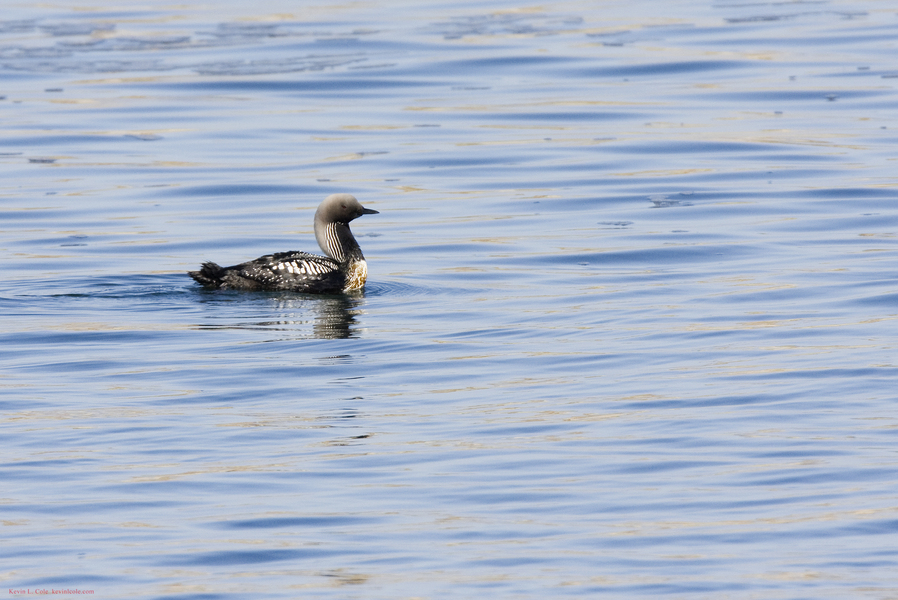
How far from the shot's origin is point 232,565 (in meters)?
6.79

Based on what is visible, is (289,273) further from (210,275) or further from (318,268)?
(210,275)

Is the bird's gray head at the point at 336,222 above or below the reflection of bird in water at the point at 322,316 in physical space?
above

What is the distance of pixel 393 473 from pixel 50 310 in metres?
5.51

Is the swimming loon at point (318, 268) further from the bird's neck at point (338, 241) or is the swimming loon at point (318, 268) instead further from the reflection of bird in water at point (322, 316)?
the reflection of bird in water at point (322, 316)

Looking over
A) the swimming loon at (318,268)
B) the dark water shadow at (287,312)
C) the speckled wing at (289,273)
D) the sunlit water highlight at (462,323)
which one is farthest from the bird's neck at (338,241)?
the dark water shadow at (287,312)

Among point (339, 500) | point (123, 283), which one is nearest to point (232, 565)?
point (339, 500)

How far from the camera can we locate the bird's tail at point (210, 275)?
13.2m

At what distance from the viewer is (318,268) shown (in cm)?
1373

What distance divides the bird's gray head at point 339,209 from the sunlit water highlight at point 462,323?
641 mm

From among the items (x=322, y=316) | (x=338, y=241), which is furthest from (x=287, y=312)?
→ (x=338, y=241)

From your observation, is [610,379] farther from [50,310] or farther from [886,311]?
[50,310]

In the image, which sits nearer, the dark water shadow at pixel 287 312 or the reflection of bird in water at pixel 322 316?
the reflection of bird in water at pixel 322 316

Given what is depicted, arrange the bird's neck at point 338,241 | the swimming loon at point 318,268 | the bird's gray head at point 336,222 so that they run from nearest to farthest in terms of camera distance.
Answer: the swimming loon at point 318,268
the bird's neck at point 338,241
the bird's gray head at point 336,222

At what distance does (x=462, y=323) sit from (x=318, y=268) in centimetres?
209
